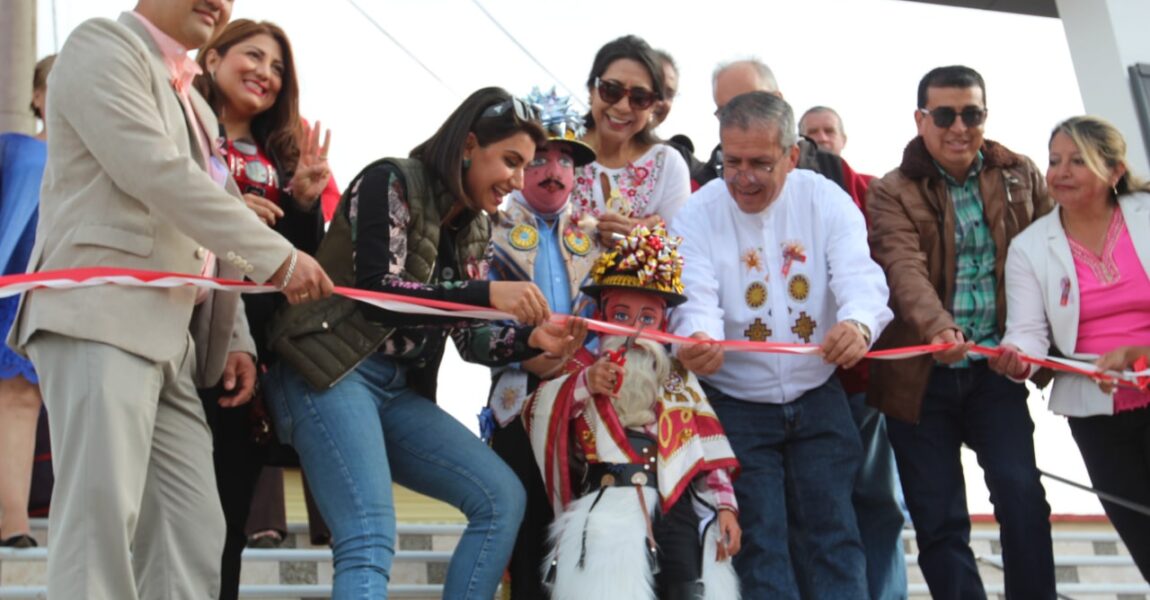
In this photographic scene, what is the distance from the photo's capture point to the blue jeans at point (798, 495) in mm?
4230

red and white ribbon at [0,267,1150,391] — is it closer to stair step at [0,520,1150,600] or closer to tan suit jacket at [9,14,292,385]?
tan suit jacket at [9,14,292,385]

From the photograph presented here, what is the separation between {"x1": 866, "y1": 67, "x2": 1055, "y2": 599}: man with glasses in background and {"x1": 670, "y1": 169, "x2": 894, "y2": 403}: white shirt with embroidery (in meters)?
0.31

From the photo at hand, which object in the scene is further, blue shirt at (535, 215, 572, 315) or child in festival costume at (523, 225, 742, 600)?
blue shirt at (535, 215, 572, 315)

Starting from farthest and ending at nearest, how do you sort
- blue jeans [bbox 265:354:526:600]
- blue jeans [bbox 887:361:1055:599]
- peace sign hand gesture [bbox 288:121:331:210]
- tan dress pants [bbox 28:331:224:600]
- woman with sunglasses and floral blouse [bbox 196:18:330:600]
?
blue jeans [bbox 887:361:1055:599] < peace sign hand gesture [bbox 288:121:331:210] < woman with sunglasses and floral blouse [bbox 196:18:330:600] < blue jeans [bbox 265:354:526:600] < tan dress pants [bbox 28:331:224:600]

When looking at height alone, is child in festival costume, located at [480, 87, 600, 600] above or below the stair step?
above

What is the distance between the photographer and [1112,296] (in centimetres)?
477

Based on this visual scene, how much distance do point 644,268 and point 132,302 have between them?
1737mm

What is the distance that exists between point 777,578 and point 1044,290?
153 cm

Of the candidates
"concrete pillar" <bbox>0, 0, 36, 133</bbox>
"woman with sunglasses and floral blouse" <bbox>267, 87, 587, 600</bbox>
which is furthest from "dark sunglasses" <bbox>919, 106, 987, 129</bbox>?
"concrete pillar" <bbox>0, 0, 36, 133</bbox>

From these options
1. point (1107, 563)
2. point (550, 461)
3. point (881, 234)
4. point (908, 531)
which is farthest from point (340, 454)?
point (1107, 563)

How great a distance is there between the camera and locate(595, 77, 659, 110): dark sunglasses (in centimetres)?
515

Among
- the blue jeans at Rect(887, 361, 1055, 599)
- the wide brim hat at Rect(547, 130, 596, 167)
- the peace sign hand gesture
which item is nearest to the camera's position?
the peace sign hand gesture

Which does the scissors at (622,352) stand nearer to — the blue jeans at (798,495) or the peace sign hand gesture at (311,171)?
the blue jeans at (798,495)

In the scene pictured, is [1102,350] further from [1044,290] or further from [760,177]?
[760,177]
